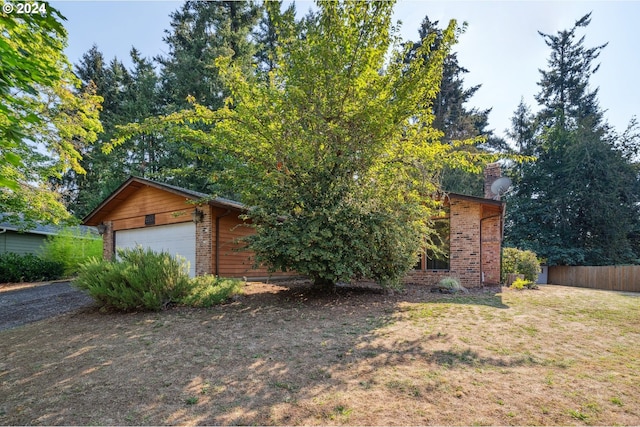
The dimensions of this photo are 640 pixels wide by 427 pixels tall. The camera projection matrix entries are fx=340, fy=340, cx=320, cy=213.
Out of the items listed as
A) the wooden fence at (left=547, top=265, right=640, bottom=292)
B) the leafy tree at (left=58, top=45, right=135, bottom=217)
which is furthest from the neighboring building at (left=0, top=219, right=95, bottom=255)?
the wooden fence at (left=547, top=265, right=640, bottom=292)

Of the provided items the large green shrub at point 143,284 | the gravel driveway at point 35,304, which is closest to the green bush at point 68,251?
the gravel driveway at point 35,304

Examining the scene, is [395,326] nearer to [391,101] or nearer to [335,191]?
[335,191]

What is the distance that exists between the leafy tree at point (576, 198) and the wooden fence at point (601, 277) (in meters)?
1.20

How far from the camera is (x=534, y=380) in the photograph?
10.9ft

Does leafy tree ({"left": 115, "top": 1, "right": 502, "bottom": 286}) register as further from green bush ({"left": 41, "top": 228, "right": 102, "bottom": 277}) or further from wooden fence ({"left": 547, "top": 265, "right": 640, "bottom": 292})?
wooden fence ({"left": 547, "top": 265, "right": 640, "bottom": 292})

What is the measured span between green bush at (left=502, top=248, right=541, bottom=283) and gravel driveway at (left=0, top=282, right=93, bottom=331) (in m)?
13.0

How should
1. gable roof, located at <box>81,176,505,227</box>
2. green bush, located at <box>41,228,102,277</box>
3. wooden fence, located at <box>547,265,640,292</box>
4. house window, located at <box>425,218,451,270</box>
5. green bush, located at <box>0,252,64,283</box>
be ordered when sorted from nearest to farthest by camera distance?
gable roof, located at <box>81,176,505,227</box> < house window, located at <box>425,218,451,270</box> < green bush, located at <box>0,252,64,283</box> < wooden fence, located at <box>547,265,640,292</box> < green bush, located at <box>41,228,102,277</box>

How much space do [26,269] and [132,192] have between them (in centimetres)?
561

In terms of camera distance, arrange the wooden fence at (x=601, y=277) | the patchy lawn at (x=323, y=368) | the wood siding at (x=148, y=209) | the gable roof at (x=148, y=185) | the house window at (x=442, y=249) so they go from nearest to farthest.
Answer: the patchy lawn at (x=323, y=368) → the gable roof at (x=148, y=185) → the house window at (x=442, y=249) → the wood siding at (x=148, y=209) → the wooden fence at (x=601, y=277)

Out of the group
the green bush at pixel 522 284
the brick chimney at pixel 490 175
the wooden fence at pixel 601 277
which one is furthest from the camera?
the wooden fence at pixel 601 277

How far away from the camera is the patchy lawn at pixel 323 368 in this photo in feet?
9.23

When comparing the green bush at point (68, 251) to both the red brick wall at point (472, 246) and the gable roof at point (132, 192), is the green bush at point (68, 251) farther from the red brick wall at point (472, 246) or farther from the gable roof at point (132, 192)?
the red brick wall at point (472, 246)

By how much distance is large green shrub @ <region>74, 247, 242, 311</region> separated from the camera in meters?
6.26

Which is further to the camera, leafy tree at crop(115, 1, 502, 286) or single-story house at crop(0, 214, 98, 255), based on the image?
single-story house at crop(0, 214, 98, 255)
